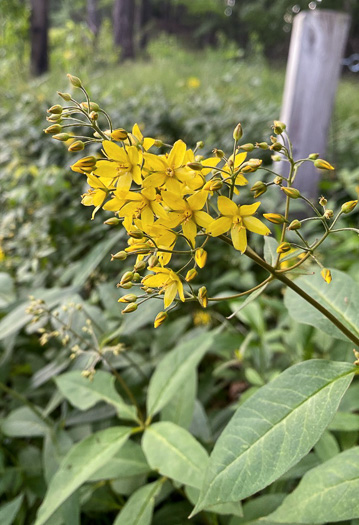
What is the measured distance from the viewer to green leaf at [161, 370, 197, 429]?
115cm

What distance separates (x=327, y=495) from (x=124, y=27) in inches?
620

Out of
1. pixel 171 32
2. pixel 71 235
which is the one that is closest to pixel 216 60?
pixel 71 235

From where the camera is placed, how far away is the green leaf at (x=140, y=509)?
3.16 feet

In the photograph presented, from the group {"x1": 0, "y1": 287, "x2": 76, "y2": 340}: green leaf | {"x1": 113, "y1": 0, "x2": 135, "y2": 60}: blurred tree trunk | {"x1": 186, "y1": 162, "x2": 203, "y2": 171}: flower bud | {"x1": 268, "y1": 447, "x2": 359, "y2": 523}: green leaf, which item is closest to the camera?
{"x1": 186, "y1": 162, "x2": 203, "y2": 171}: flower bud

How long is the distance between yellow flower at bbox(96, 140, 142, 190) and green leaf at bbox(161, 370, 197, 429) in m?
0.62

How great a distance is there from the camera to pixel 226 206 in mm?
651

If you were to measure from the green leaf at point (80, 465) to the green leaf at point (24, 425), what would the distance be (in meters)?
0.36

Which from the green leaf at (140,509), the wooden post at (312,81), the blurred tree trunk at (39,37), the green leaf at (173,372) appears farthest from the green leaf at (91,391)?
the blurred tree trunk at (39,37)

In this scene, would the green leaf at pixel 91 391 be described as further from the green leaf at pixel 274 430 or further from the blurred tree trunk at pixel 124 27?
the blurred tree trunk at pixel 124 27

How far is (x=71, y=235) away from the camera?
204 centimetres

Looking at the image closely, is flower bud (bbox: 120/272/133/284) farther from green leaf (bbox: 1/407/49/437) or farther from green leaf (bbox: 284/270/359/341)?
green leaf (bbox: 1/407/49/437)

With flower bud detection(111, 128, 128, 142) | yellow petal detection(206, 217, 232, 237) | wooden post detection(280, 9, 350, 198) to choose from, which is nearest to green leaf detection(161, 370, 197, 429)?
yellow petal detection(206, 217, 232, 237)

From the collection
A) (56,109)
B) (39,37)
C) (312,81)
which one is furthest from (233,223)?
(39,37)

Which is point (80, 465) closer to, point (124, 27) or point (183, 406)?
point (183, 406)
